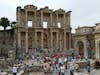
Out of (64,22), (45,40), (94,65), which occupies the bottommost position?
(94,65)

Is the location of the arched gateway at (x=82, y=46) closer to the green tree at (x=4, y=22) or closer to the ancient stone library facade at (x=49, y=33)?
the ancient stone library facade at (x=49, y=33)

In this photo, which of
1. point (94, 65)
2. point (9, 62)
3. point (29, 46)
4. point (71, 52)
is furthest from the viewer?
point (29, 46)

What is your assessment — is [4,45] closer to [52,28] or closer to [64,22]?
[52,28]

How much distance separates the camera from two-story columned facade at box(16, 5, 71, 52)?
166 ft

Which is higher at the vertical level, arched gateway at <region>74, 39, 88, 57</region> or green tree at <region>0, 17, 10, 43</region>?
green tree at <region>0, 17, 10, 43</region>

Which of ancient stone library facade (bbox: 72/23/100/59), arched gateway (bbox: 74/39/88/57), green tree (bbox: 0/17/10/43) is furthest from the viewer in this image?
green tree (bbox: 0/17/10/43)

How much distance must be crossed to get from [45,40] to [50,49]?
13.7 feet

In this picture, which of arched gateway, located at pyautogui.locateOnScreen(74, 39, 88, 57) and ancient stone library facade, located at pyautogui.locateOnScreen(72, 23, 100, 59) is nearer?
ancient stone library facade, located at pyautogui.locateOnScreen(72, 23, 100, 59)

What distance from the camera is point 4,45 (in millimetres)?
50500

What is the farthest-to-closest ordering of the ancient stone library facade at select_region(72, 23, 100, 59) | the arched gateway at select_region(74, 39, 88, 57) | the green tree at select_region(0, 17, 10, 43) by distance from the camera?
the green tree at select_region(0, 17, 10, 43), the arched gateway at select_region(74, 39, 88, 57), the ancient stone library facade at select_region(72, 23, 100, 59)

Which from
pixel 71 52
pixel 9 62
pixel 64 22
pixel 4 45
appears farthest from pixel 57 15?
pixel 9 62

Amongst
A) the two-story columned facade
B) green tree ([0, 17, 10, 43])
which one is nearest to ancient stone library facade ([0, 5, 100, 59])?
the two-story columned facade

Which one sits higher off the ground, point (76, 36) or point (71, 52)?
point (76, 36)

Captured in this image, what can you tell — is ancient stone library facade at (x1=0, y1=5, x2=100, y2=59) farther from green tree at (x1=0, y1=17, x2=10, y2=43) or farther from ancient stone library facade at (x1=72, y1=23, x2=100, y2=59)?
green tree at (x1=0, y1=17, x2=10, y2=43)
